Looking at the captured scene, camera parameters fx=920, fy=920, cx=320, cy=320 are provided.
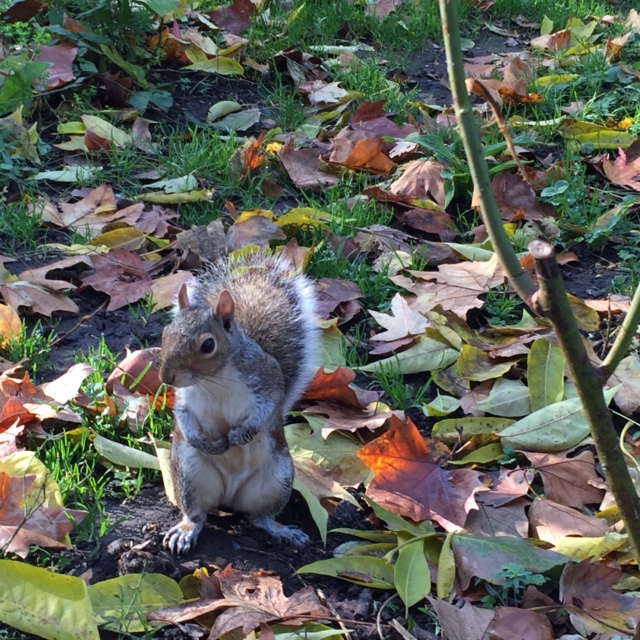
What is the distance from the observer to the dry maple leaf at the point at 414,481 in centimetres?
188

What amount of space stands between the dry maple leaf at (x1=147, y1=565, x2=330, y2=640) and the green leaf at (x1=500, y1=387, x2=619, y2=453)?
647mm

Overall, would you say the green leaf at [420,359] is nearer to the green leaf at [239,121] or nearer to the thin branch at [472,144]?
the thin branch at [472,144]

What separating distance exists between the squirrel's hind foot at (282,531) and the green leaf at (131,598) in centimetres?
29

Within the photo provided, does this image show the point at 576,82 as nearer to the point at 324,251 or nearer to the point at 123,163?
the point at 324,251

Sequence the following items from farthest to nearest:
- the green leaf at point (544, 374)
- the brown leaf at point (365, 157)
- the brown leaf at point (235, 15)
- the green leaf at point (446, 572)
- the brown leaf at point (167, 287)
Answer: the brown leaf at point (235, 15) < the brown leaf at point (365, 157) < the brown leaf at point (167, 287) < the green leaf at point (544, 374) < the green leaf at point (446, 572)

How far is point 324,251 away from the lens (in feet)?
9.19

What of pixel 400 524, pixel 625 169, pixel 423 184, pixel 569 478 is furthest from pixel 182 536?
pixel 625 169

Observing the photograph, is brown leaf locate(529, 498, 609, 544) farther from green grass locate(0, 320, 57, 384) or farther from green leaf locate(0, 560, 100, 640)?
green grass locate(0, 320, 57, 384)

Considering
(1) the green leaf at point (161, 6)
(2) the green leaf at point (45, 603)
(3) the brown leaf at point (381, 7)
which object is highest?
(1) the green leaf at point (161, 6)

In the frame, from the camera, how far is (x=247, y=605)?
160 cm

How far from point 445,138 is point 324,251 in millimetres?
799

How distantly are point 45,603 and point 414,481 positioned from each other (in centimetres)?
79

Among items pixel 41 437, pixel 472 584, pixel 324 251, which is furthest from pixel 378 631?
pixel 324 251

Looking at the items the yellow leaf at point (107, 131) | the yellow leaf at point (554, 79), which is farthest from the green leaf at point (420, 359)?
the yellow leaf at point (554, 79)
